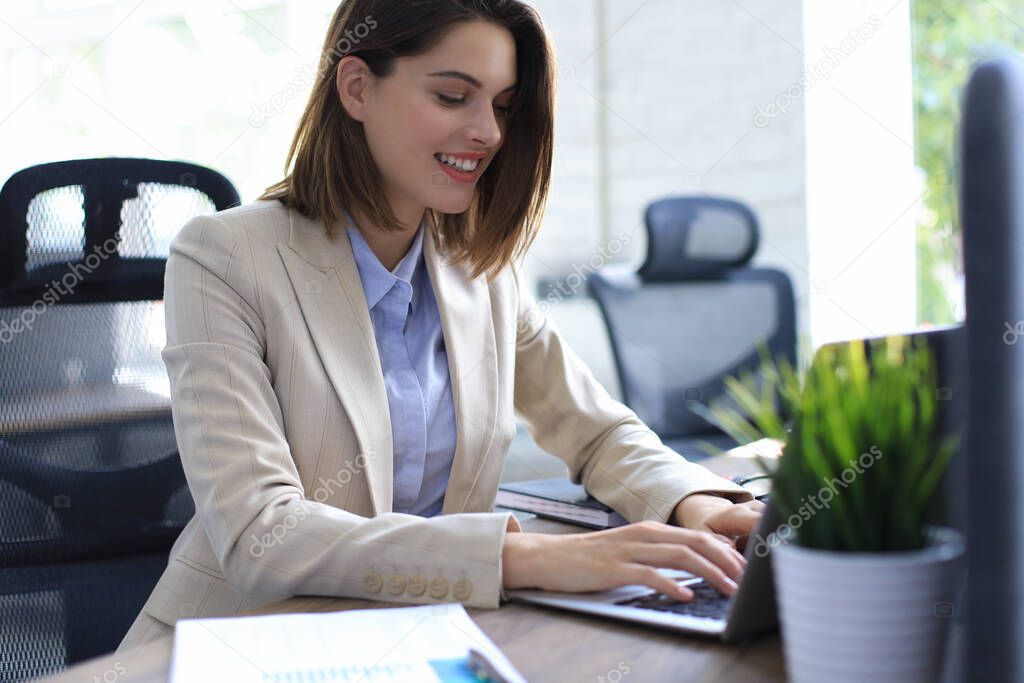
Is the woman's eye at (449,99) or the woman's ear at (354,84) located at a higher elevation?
the woman's ear at (354,84)

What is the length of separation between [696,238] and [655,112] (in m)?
0.87

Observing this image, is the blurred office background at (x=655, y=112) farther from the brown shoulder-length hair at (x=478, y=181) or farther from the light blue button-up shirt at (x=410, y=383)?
the light blue button-up shirt at (x=410, y=383)

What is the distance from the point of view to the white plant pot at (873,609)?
548 mm

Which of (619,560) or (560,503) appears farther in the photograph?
(560,503)

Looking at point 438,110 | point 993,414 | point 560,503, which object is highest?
point 438,110

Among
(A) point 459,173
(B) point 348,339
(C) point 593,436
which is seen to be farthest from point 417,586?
(A) point 459,173

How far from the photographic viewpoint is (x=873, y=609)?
21.7 inches

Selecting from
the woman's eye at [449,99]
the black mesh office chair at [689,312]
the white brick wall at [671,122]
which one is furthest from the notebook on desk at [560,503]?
the white brick wall at [671,122]

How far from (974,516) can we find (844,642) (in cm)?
10

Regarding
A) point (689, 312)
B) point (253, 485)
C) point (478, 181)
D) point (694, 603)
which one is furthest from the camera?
point (689, 312)

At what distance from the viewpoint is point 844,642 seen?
56 centimetres

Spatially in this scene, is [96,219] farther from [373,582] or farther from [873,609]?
[873,609]

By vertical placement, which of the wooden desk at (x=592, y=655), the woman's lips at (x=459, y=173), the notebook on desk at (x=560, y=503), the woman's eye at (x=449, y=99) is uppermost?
the woman's eye at (x=449, y=99)

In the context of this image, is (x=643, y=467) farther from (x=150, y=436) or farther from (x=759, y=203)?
(x=759, y=203)
